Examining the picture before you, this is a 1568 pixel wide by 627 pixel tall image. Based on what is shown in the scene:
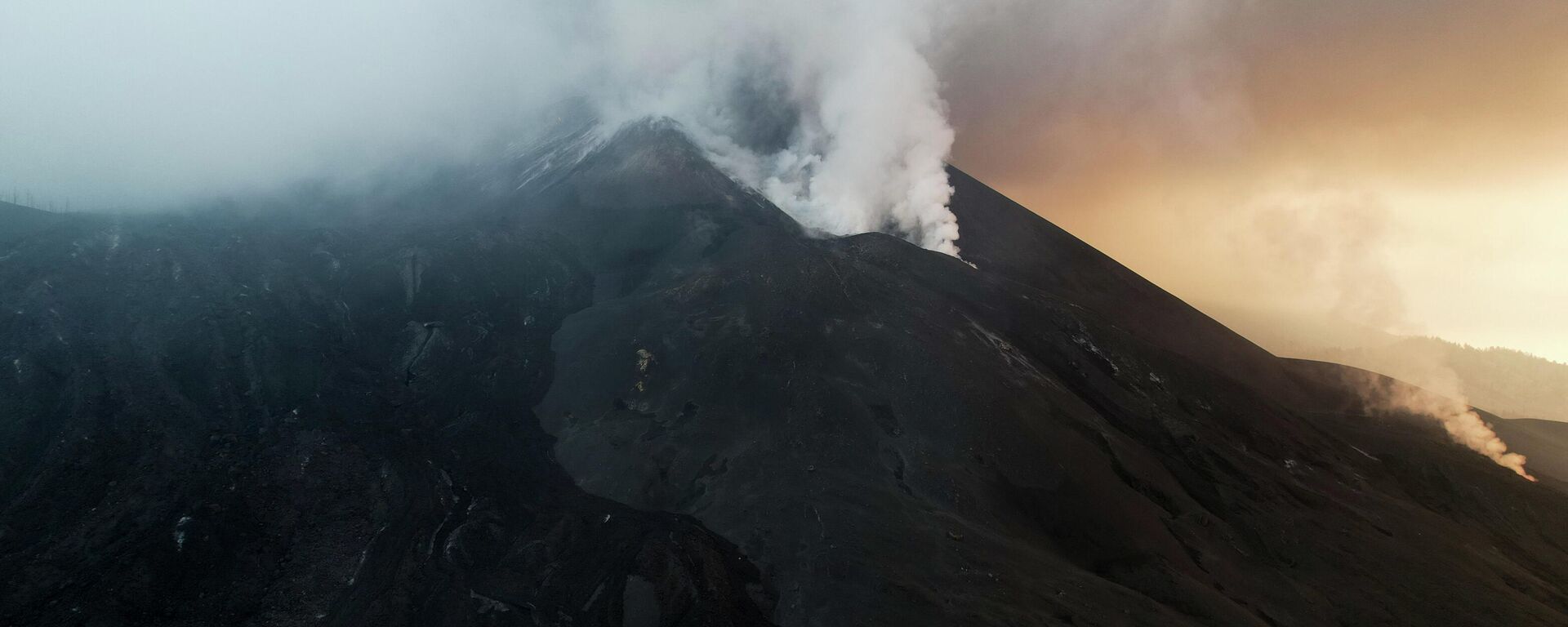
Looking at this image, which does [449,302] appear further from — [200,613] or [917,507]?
[917,507]

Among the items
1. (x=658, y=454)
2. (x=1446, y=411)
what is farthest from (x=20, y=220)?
(x=1446, y=411)

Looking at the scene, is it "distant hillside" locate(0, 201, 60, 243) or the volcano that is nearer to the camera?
the volcano

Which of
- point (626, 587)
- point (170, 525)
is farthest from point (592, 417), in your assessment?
point (170, 525)

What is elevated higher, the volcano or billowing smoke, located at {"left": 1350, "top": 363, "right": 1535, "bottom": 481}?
billowing smoke, located at {"left": 1350, "top": 363, "right": 1535, "bottom": 481}

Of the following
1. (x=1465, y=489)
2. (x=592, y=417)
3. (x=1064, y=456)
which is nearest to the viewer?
(x=1064, y=456)

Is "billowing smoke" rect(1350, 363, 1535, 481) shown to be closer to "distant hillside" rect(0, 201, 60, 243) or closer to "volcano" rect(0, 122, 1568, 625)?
"volcano" rect(0, 122, 1568, 625)

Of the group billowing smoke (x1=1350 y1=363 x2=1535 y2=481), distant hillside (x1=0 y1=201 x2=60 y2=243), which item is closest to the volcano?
distant hillside (x1=0 y1=201 x2=60 y2=243)

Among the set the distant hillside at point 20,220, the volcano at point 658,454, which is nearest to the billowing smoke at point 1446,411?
the volcano at point 658,454

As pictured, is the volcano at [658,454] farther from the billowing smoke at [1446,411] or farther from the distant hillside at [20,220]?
the billowing smoke at [1446,411]
